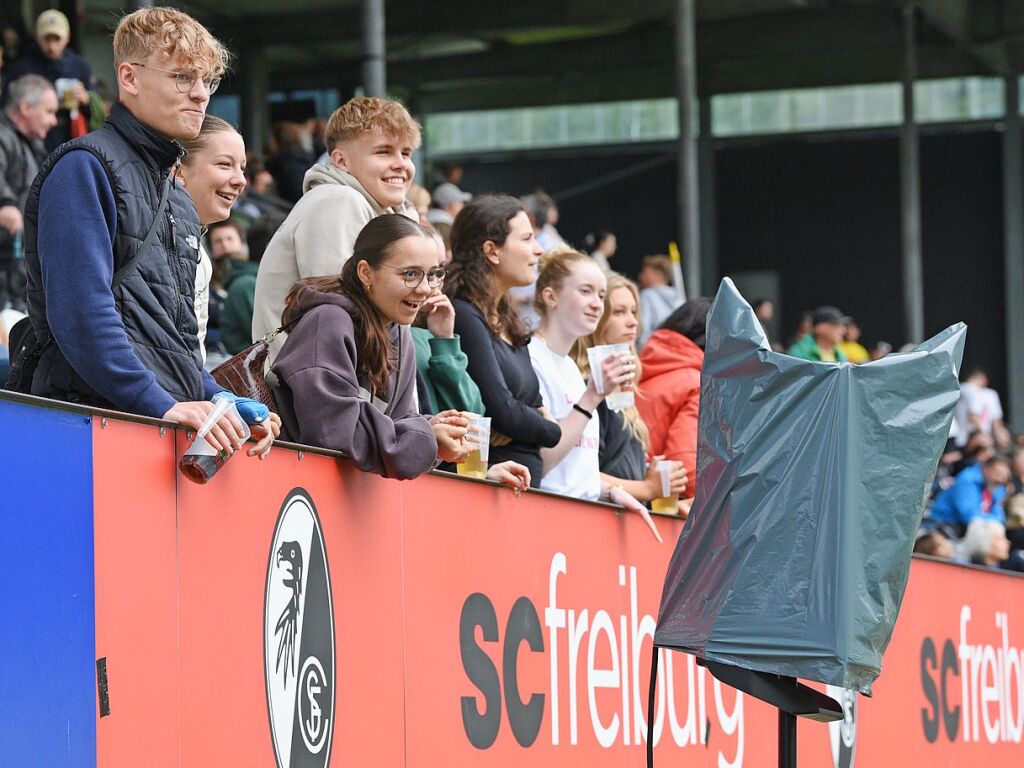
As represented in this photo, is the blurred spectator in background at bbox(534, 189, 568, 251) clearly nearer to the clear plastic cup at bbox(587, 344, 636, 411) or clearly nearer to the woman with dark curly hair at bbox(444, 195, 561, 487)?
the woman with dark curly hair at bbox(444, 195, 561, 487)

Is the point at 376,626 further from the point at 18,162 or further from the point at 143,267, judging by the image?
the point at 18,162

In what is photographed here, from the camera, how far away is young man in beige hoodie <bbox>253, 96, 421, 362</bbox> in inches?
189

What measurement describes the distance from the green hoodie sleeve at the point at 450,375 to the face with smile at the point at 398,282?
77 centimetres

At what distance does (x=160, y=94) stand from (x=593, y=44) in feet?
78.8

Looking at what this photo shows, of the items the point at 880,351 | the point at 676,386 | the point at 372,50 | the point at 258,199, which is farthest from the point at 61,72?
the point at 880,351

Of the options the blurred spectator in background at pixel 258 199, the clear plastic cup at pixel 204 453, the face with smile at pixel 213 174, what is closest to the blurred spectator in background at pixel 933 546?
the blurred spectator in background at pixel 258 199

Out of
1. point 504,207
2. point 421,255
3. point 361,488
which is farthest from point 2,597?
point 504,207

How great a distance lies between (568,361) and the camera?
239 inches

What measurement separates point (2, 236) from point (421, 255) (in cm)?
465

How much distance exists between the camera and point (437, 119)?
1180 inches

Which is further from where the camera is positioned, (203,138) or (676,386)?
(676,386)

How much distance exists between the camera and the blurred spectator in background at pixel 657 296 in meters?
14.9

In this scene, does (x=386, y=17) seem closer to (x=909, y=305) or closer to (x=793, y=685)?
(x=909, y=305)

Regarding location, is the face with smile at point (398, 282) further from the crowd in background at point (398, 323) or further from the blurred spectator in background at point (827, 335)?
the blurred spectator in background at point (827, 335)
